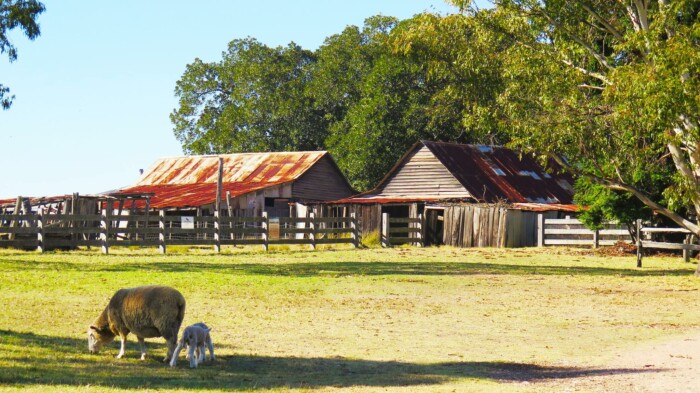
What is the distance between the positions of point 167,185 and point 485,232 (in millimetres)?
28126

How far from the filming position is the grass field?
40.5 ft

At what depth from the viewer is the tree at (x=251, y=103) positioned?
282ft

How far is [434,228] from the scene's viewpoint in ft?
166

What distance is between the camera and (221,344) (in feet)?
48.9

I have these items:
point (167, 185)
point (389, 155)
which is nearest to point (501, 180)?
point (389, 155)

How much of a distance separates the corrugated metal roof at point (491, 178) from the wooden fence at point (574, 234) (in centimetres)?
539

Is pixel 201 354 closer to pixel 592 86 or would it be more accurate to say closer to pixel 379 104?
pixel 592 86

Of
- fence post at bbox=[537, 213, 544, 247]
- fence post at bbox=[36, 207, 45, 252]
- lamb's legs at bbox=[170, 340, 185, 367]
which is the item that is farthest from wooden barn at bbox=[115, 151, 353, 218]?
lamb's legs at bbox=[170, 340, 185, 367]

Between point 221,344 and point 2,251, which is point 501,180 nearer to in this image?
point 2,251

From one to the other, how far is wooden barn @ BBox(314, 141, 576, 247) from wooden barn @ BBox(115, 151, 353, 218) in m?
5.46

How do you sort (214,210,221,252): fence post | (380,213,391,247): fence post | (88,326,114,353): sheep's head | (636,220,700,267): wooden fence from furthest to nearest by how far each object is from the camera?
(380,213,391,247): fence post, (214,210,221,252): fence post, (636,220,700,267): wooden fence, (88,326,114,353): sheep's head

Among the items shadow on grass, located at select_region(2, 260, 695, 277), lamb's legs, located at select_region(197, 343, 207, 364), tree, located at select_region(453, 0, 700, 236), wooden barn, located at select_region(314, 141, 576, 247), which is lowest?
shadow on grass, located at select_region(2, 260, 695, 277)

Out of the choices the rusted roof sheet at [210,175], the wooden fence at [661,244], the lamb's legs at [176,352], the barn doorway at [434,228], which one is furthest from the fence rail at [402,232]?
the lamb's legs at [176,352]

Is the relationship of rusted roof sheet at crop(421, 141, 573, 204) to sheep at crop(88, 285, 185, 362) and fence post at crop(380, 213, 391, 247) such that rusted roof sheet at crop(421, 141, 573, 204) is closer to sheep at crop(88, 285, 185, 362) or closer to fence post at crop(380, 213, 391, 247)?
fence post at crop(380, 213, 391, 247)
